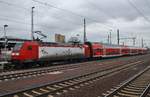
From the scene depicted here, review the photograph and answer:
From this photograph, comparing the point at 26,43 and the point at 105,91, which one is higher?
the point at 26,43

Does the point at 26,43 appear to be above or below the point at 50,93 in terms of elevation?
above

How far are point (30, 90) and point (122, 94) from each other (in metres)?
4.42

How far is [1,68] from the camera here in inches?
1148

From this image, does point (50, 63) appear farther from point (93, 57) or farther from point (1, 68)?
point (93, 57)

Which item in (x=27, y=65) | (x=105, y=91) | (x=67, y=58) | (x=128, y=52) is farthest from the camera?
(x=128, y=52)

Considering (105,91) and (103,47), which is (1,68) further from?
(103,47)

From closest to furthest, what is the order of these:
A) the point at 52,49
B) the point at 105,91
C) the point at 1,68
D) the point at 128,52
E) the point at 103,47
Result: the point at 105,91 → the point at 1,68 → the point at 52,49 → the point at 103,47 → the point at 128,52

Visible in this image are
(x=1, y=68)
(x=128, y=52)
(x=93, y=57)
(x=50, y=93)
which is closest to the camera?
(x=50, y=93)

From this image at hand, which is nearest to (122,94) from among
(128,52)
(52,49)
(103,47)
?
(52,49)

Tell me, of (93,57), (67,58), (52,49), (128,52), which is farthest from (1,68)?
(128,52)

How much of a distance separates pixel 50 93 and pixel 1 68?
17567 millimetres

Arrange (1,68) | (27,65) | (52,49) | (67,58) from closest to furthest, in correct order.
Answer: (1,68), (27,65), (52,49), (67,58)

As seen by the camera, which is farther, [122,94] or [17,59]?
[17,59]

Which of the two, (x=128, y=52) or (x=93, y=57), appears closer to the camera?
(x=93, y=57)
